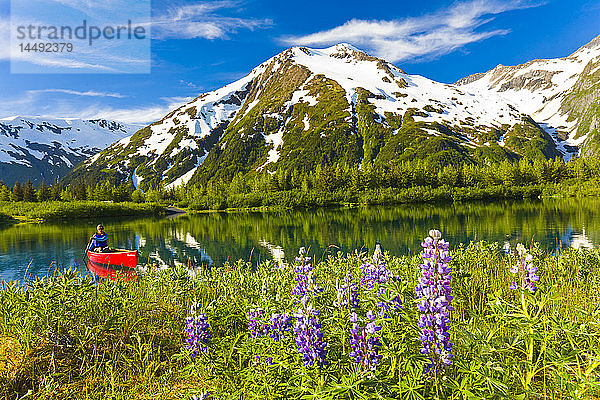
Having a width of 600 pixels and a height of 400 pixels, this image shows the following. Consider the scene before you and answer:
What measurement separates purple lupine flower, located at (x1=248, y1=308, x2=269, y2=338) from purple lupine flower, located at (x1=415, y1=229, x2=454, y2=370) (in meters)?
2.10

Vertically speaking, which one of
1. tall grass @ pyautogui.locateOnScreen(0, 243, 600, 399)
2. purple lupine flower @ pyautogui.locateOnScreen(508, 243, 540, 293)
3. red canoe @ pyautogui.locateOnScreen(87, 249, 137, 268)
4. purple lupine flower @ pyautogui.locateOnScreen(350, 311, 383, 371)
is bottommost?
red canoe @ pyautogui.locateOnScreen(87, 249, 137, 268)

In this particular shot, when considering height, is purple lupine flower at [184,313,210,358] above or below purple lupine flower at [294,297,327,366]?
below

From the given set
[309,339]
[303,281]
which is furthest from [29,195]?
[309,339]

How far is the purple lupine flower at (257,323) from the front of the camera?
4.35 meters

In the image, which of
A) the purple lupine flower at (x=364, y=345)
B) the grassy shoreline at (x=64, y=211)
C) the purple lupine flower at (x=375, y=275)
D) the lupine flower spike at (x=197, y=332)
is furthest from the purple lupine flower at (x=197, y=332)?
the grassy shoreline at (x=64, y=211)

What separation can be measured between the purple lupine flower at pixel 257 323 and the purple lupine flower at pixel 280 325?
24 centimetres

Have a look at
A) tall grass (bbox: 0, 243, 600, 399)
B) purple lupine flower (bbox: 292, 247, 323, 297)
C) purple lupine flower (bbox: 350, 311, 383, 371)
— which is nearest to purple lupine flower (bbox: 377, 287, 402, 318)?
tall grass (bbox: 0, 243, 600, 399)

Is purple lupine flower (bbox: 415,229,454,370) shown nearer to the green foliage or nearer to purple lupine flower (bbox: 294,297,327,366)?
purple lupine flower (bbox: 294,297,327,366)

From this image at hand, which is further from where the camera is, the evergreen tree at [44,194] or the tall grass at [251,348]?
the evergreen tree at [44,194]

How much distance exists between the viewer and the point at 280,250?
27.7 metres

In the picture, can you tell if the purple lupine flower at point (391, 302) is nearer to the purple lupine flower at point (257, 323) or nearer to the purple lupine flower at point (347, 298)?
the purple lupine flower at point (347, 298)

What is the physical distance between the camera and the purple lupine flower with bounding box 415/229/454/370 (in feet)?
9.18

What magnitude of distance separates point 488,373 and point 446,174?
95.8 metres

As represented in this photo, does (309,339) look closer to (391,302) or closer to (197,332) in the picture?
(391,302)
